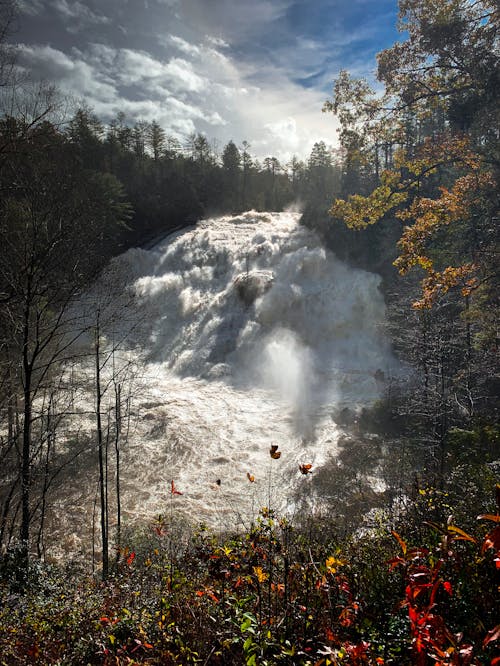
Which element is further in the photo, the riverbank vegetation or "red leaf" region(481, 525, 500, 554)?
the riverbank vegetation

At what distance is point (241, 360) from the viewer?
2066cm

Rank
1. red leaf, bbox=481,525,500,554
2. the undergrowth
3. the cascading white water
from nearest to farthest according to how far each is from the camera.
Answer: red leaf, bbox=481,525,500,554
the undergrowth
the cascading white water

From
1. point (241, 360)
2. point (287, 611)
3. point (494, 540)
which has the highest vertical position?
point (494, 540)

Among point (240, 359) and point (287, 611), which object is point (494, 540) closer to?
point (287, 611)

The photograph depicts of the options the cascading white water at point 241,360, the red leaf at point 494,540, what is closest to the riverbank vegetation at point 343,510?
the red leaf at point 494,540

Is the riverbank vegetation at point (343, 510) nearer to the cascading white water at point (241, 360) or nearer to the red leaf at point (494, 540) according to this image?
the red leaf at point (494, 540)

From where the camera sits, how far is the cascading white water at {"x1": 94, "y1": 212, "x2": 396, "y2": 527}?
1355 centimetres

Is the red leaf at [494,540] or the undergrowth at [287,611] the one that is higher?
the red leaf at [494,540]

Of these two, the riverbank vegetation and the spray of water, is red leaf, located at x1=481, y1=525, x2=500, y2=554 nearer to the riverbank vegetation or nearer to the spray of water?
the riverbank vegetation

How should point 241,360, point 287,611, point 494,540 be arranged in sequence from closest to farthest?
point 494,540, point 287,611, point 241,360

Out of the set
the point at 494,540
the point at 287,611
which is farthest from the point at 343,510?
the point at 494,540

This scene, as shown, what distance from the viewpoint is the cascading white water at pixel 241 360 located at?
13555 millimetres

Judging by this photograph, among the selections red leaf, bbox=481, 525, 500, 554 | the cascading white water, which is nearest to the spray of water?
the cascading white water

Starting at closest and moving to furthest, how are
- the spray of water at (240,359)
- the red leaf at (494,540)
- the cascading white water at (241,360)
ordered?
the red leaf at (494,540), the cascading white water at (241,360), the spray of water at (240,359)
